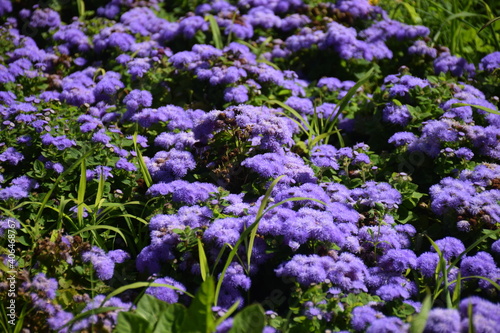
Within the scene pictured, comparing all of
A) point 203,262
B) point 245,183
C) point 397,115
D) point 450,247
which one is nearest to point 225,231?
point 203,262

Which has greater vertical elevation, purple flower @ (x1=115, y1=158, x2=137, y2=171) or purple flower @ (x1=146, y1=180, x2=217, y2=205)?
purple flower @ (x1=146, y1=180, x2=217, y2=205)

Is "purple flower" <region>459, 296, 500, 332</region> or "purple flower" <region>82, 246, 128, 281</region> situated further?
"purple flower" <region>82, 246, 128, 281</region>

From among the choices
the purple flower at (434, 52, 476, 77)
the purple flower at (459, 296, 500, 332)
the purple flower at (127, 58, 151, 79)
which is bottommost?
the purple flower at (434, 52, 476, 77)

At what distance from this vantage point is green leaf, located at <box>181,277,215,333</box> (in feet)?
6.65

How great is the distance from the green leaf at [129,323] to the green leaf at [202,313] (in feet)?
0.52

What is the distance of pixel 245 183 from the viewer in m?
3.03

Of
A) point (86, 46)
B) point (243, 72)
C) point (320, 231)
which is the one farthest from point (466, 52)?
point (86, 46)

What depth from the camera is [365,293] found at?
2.37 metres

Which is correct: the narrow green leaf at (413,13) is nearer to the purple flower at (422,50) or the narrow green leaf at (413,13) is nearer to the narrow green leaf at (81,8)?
the purple flower at (422,50)

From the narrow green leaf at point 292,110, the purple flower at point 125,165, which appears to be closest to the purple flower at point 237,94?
the narrow green leaf at point 292,110

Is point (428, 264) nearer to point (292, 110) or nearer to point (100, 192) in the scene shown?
point (292, 110)

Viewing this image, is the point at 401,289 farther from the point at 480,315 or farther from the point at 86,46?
the point at 86,46

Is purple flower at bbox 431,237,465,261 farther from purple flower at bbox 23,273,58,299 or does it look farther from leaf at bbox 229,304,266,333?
purple flower at bbox 23,273,58,299

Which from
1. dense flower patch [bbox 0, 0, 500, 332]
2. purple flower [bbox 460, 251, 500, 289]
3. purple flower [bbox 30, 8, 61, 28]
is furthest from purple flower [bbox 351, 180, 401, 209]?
purple flower [bbox 30, 8, 61, 28]
